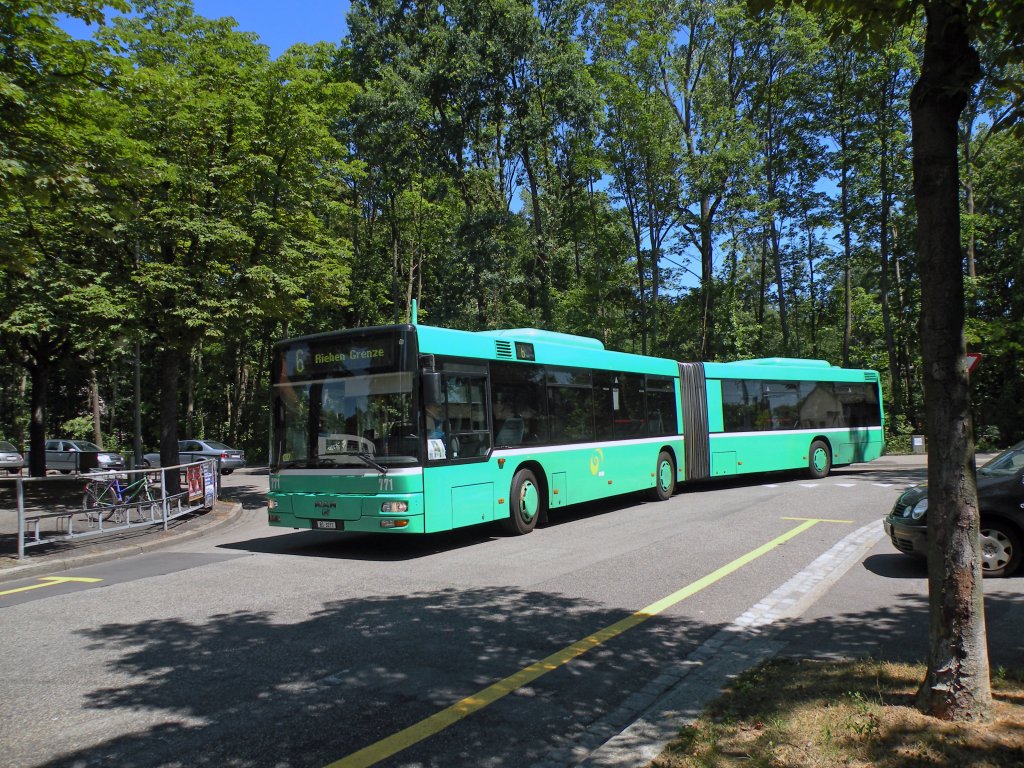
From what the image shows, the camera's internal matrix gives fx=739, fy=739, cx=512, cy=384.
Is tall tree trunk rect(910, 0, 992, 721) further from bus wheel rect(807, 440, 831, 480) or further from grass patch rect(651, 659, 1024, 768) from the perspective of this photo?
bus wheel rect(807, 440, 831, 480)

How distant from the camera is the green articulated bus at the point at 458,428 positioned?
9.91m

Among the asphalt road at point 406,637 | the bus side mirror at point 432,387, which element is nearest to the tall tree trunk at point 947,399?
the asphalt road at point 406,637

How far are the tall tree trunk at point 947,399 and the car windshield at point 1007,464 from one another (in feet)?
16.1

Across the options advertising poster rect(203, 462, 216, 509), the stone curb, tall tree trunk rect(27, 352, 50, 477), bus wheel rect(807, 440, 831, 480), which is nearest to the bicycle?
the stone curb

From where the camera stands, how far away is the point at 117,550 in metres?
11.2

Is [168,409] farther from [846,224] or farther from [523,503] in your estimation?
[846,224]

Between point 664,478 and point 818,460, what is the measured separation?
5.97 metres

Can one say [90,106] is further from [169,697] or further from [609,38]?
[609,38]

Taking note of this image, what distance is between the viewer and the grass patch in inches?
135

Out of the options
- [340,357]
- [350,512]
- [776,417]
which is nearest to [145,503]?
[350,512]

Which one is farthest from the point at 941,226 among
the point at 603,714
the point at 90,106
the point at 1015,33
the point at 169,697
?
the point at 90,106

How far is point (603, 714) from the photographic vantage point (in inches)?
175

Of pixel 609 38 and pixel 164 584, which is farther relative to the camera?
pixel 609 38

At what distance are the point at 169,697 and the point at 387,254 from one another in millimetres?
37947
